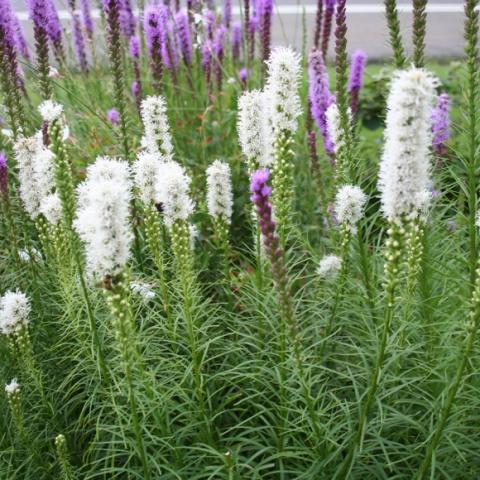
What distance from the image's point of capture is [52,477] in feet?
9.52

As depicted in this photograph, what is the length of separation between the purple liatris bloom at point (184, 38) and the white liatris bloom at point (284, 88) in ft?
11.9

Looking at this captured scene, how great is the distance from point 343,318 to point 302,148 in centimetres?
295

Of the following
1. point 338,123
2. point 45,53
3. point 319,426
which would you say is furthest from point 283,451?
point 45,53

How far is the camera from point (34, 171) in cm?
310

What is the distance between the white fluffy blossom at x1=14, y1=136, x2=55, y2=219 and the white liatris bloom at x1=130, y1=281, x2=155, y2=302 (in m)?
0.55

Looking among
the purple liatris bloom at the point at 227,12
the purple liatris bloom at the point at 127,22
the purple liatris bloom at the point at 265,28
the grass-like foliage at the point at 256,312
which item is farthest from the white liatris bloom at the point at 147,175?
the purple liatris bloom at the point at 227,12

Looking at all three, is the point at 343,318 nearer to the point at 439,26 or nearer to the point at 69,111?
the point at 69,111

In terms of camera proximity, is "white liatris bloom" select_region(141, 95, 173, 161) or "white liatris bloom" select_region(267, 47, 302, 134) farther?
"white liatris bloom" select_region(141, 95, 173, 161)

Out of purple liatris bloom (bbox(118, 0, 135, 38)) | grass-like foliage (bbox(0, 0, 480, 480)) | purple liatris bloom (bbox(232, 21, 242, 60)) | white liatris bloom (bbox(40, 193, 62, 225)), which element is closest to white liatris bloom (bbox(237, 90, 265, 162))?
grass-like foliage (bbox(0, 0, 480, 480))

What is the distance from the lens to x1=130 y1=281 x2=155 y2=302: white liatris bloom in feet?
10.3

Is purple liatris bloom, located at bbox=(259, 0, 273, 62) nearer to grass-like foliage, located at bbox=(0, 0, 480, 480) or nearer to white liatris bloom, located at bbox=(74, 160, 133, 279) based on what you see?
grass-like foliage, located at bbox=(0, 0, 480, 480)

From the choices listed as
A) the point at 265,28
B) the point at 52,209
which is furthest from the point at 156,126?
the point at 265,28

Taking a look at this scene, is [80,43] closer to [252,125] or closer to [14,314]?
[252,125]

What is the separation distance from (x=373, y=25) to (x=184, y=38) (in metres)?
6.10
